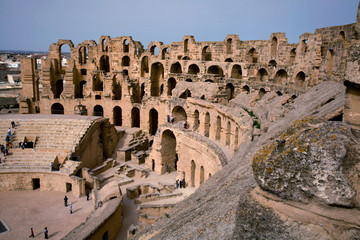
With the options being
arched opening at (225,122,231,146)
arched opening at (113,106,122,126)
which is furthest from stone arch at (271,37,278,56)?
arched opening at (113,106,122,126)

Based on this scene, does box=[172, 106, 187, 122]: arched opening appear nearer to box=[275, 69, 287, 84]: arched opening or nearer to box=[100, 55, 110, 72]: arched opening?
box=[275, 69, 287, 84]: arched opening

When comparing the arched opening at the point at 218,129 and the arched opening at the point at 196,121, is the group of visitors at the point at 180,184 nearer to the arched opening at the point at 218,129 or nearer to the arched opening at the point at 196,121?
the arched opening at the point at 196,121

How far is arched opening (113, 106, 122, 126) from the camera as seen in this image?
1319 inches

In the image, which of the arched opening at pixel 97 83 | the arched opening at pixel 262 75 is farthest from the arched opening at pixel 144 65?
the arched opening at pixel 262 75

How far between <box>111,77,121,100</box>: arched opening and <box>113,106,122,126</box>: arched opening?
1287mm

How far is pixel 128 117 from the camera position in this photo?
3234cm

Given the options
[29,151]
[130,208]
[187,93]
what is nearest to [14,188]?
[29,151]

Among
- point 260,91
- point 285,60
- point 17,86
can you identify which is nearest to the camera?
point 260,91

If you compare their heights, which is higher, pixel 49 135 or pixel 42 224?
pixel 49 135

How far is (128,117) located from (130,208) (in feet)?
48.8

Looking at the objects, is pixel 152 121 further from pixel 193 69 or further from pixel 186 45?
pixel 186 45

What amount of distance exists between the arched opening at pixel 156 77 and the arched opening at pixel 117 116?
4420 millimetres

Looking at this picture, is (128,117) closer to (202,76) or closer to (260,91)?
(202,76)

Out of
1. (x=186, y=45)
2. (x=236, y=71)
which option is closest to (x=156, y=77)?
(x=186, y=45)
